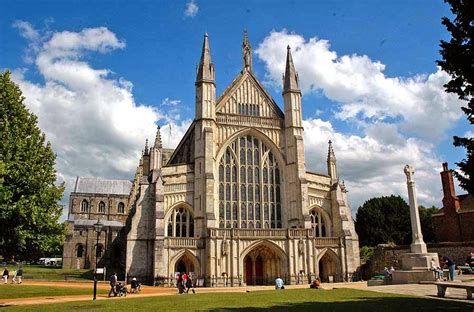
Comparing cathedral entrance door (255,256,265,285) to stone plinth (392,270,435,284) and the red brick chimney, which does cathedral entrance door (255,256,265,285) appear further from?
the red brick chimney

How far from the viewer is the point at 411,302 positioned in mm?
16531

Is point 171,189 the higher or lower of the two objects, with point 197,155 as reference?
lower

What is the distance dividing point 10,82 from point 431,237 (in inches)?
2464

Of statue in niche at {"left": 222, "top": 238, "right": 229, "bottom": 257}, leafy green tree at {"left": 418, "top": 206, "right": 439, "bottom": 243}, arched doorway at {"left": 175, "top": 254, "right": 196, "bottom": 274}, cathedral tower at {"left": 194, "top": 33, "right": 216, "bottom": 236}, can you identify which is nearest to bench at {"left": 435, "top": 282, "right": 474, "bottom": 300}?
statue in niche at {"left": 222, "top": 238, "right": 229, "bottom": 257}

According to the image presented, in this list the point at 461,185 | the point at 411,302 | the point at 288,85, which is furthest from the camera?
the point at 288,85

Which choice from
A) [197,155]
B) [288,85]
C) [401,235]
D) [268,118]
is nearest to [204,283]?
[197,155]

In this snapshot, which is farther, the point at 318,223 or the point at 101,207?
the point at 101,207

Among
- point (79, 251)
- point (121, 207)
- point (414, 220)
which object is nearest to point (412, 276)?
point (414, 220)

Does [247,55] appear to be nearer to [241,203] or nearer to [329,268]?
[241,203]

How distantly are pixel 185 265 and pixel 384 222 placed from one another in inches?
1530

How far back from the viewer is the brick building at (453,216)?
Answer: 45.6 metres

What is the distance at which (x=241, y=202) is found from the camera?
4366 cm

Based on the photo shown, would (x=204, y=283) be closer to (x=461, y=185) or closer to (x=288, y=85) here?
(x=288, y=85)

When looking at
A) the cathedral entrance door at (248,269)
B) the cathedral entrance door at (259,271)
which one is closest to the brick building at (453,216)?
the cathedral entrance door at (259,271)
